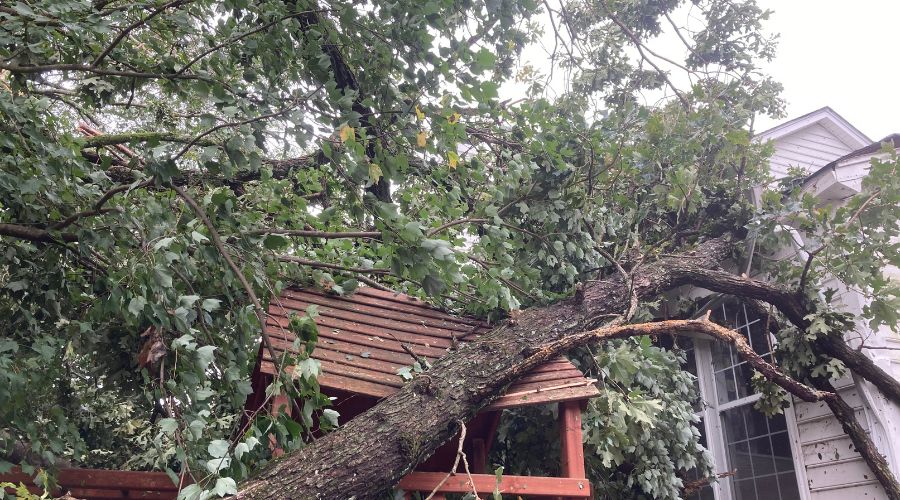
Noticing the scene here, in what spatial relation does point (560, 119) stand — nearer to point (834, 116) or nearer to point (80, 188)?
point (80, 188)

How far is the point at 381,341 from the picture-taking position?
4500 millimetres

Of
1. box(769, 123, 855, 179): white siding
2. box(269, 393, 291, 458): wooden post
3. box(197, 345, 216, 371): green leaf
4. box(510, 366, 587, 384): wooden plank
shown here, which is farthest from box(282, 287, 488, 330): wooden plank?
box(769, 123, 855, 179): white siding

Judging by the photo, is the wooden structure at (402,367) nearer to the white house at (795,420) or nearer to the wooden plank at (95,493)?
the wooden plank at (95,493)

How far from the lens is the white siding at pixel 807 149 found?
7.69 metres

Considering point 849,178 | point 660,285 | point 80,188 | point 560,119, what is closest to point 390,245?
point 80,188

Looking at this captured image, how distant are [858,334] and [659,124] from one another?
2.42 m

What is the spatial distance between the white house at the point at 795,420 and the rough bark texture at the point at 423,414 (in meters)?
1.95

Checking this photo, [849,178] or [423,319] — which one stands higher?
[849,178]

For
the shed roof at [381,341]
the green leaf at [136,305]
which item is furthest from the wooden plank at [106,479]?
the green leaf at [136,305]

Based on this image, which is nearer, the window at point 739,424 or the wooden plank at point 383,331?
the wooden plank at point 383,331

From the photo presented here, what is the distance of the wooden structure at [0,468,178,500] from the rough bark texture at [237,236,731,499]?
1206mm

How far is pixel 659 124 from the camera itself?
5922 millimetres

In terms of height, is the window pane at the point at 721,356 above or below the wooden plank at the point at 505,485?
above

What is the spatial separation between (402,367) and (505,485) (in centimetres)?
104
